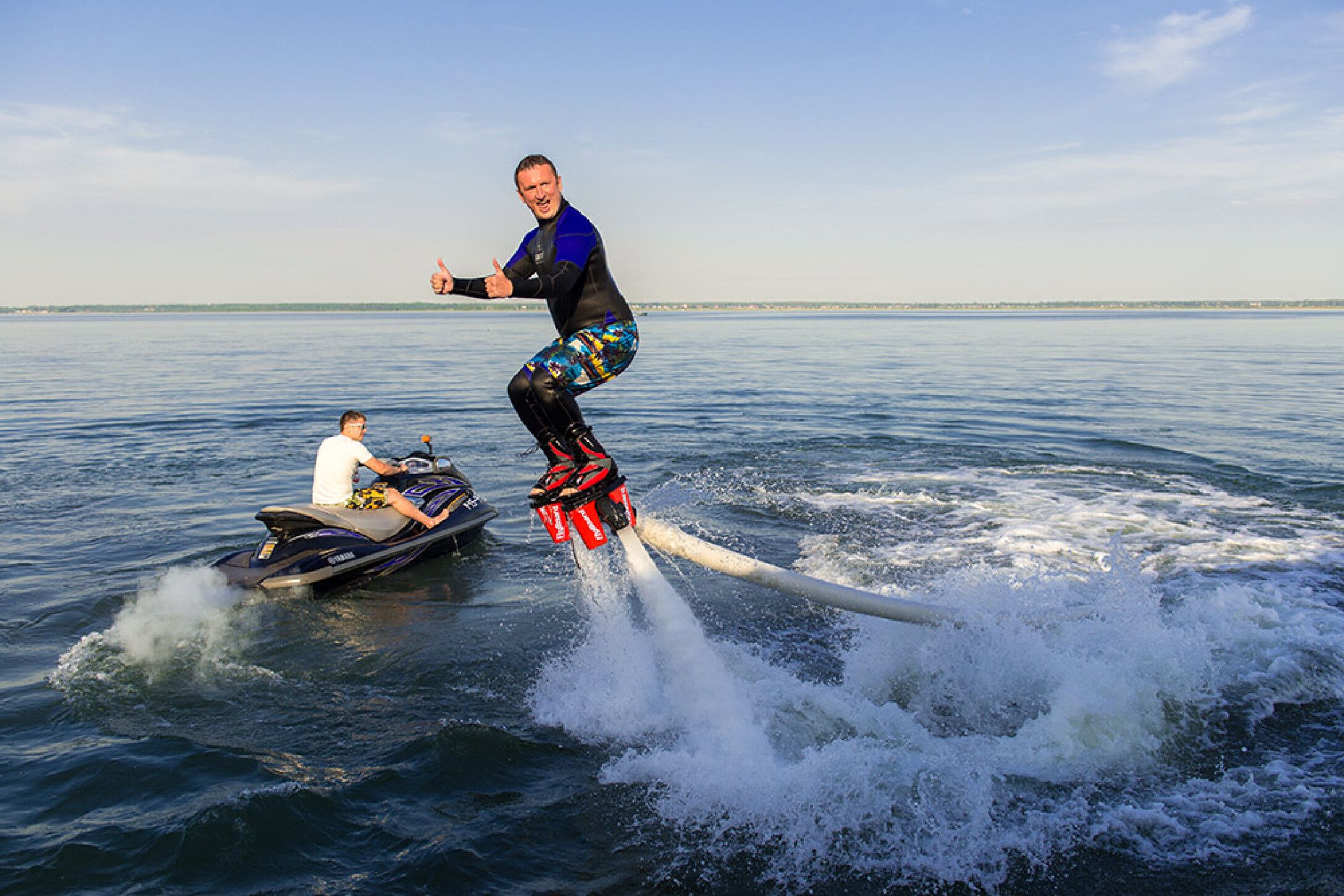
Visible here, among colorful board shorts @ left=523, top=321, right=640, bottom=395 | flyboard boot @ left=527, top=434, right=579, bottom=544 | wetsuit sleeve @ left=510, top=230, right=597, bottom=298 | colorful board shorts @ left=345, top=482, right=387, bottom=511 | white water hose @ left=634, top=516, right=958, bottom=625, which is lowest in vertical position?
colorful board shorts @ left=345, top=482, right=387, bottom=511

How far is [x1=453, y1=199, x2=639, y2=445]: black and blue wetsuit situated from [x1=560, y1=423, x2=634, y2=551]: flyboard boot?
137 millimetres

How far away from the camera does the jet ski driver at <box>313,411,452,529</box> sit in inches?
421

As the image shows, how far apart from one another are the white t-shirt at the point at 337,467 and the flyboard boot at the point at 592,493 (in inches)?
203

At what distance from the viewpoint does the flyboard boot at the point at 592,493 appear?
20.6ft

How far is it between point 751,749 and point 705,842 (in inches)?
35.3

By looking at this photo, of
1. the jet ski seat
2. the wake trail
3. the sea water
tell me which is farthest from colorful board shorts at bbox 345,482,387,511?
the wake trail

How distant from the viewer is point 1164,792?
18.9 ft

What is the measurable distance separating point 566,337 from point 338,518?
547 centimetres

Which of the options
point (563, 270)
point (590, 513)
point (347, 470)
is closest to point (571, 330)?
point (563, 270)

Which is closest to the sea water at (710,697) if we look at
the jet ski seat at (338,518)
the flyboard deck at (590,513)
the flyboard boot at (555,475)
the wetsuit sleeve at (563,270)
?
the flyboard deck at (590,513)

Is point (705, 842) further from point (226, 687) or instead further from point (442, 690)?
point (226, 687)

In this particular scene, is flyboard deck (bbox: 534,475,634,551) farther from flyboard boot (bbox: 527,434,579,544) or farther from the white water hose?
the white water hose

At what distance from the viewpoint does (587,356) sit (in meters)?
6.17

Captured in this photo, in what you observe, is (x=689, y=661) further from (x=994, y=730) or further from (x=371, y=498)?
(x=371, y=498)
